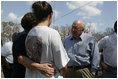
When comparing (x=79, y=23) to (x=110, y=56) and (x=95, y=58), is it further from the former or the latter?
(x=110, y=56)

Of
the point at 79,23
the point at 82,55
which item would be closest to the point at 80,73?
the point at 82,55

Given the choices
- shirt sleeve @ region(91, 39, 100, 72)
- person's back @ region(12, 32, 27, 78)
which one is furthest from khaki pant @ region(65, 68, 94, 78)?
person's back @ region(12, 32, 27, 78)

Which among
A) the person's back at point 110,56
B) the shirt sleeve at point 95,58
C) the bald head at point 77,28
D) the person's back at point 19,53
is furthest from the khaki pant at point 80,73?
the person's back at point 19,53

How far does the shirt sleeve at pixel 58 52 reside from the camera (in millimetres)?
1933

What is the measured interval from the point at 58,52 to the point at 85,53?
1.85m

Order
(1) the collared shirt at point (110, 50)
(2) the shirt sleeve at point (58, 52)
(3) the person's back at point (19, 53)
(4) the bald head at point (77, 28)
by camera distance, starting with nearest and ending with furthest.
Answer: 1. (2) the shirt sleeve at point (58, 52)
2. (3) the person's back at point (19, 53)
3. (1) the collared shirt at point (110, 50)
4. (4) the bald head at point (77, 28)

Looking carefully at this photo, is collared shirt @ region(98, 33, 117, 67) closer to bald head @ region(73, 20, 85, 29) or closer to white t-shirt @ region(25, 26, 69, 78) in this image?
bald head @ region(73, 20, 85, 29)

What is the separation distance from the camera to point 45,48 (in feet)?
6.39

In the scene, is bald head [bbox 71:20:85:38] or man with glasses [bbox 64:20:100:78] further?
bald head [bbox 71:20:85:38]

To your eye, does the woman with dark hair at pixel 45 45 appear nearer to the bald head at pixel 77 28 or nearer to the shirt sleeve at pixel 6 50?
the bald head at pixel 77 28

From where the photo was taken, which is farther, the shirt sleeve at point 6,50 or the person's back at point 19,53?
the shirt sleeve at point 6,50

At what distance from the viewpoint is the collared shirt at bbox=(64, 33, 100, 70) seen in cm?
368

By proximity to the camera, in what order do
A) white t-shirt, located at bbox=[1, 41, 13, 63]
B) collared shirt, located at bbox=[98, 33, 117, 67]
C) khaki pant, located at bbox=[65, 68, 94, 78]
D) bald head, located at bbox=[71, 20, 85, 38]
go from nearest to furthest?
collared shirt, located at bbox=[98, 33, 117, 67]
khaki pant, located at bbox=[65, 68, 94, 78]
bald head, located at bbox=[71, 20, 85, 38]
white t-shirt, located at bbox=[1, 41, 13, 63]

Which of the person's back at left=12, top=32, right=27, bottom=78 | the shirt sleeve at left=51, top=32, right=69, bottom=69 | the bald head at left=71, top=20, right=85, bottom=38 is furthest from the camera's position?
the bald head at left=71, top=20, right=85, bottom=38
